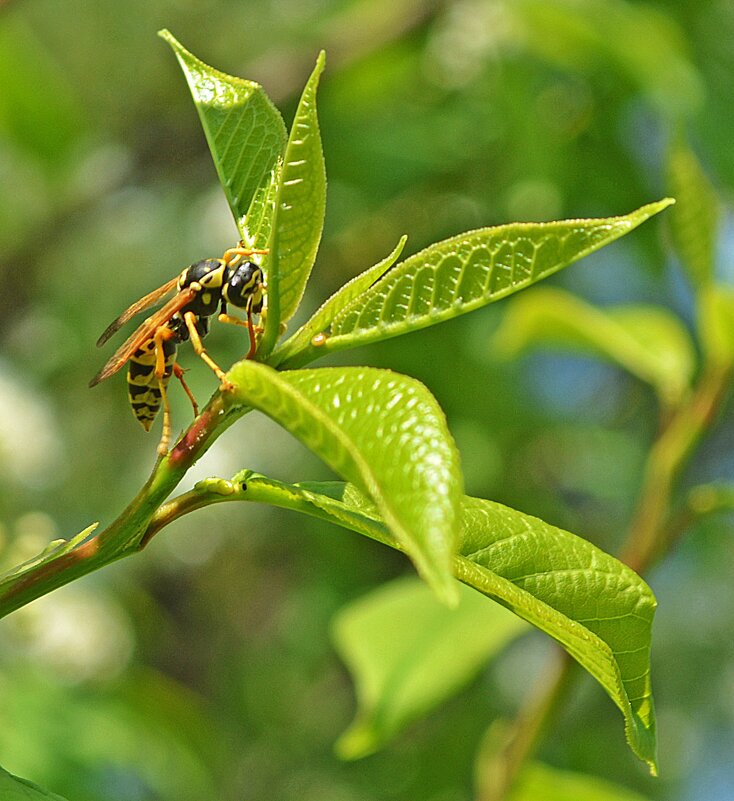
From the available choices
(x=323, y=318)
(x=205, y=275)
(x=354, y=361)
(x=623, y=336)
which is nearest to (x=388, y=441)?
(x=323, y=318)

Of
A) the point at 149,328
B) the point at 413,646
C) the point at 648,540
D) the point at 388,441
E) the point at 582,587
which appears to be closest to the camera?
the point at 388,441

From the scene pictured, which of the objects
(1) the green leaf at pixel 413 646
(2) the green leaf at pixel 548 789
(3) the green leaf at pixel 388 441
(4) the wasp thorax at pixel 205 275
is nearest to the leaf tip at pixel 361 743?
(1) the green leaf at pixel 413 646

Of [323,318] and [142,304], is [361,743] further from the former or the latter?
[323,318]

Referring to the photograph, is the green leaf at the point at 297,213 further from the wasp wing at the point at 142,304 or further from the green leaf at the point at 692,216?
the green leaf at the point at 692,216

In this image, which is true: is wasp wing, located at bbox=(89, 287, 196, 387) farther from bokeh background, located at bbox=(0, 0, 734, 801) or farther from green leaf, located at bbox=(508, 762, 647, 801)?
bokeh background, located at bbox=(0, 0, 734, 801)

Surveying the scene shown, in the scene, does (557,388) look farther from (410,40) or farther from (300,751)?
(300,751)

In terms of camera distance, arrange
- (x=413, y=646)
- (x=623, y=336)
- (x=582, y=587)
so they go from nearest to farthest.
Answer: (x=582, y=587), (x=413, y=646), (x=623, y=336)

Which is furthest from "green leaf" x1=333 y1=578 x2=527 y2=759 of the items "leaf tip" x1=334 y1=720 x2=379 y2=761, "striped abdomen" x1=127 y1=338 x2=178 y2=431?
"striped abdomen" x1=127 y1=338 x2=178 y2=431
